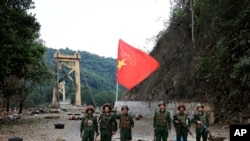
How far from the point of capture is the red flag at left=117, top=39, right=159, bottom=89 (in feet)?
34.6

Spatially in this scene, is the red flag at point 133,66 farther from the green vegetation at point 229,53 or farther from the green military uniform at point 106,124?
the green vegetation at point 229,53

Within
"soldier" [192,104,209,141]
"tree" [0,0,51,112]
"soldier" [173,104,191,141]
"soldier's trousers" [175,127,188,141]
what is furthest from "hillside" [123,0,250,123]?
"tree" [0,0,51,112]

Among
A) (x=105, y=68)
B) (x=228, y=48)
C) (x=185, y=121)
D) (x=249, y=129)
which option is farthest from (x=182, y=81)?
(x=105, y=68)

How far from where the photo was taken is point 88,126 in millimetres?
9867

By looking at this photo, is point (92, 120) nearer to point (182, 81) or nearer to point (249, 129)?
point (249, 129)

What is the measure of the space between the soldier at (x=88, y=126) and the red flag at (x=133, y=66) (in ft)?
4.20

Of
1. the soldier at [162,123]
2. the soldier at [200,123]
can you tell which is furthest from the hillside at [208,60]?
the soldier at [162,123]

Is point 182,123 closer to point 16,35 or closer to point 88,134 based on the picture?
Result: point 88,134

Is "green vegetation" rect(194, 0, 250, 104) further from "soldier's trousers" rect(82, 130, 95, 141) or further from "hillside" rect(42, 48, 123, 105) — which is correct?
"hillside" rect(42, 48, 123, 105)

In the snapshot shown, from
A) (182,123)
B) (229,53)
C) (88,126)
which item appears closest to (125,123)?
(88,126)

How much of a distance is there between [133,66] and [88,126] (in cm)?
219

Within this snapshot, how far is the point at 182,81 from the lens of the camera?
2752cm

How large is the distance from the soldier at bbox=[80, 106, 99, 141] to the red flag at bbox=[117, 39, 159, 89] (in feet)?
4.20

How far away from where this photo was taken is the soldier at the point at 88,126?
987cm
